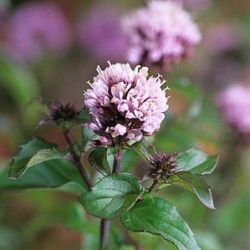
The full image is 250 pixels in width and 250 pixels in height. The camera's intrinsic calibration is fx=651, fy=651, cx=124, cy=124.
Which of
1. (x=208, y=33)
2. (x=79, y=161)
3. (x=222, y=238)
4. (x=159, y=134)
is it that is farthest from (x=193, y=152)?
(x=208, y=33)

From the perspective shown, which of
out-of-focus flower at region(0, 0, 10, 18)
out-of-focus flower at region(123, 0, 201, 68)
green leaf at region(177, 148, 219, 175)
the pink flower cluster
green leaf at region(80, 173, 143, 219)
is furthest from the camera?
out-of-focus flower at region(0, 0, 10, 18)

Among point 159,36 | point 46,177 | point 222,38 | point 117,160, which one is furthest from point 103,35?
point 117,160

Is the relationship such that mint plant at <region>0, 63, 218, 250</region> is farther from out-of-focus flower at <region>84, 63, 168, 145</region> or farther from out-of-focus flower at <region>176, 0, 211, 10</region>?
out-of-focus flower at <region>176, 0, 211, 10</region>

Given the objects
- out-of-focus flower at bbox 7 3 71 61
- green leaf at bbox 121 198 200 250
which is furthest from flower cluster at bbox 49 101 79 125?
out-of-focus flower at bbox 7 3 71 61

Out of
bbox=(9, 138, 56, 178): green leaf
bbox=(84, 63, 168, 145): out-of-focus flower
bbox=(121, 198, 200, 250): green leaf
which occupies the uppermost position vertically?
bbox=(84, 63, 168, 145): out-of-focus flower

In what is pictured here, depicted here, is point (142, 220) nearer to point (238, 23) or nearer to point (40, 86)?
point (40, 86)

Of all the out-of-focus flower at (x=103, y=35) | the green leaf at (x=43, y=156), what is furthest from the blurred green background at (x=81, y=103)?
the green leaf at (x=43, y=156)

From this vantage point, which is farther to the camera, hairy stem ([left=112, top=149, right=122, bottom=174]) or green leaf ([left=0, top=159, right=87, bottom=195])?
green leaf ([left=0, top=159, right=87, bottom=195])

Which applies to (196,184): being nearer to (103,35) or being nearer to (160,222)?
(160,222)
